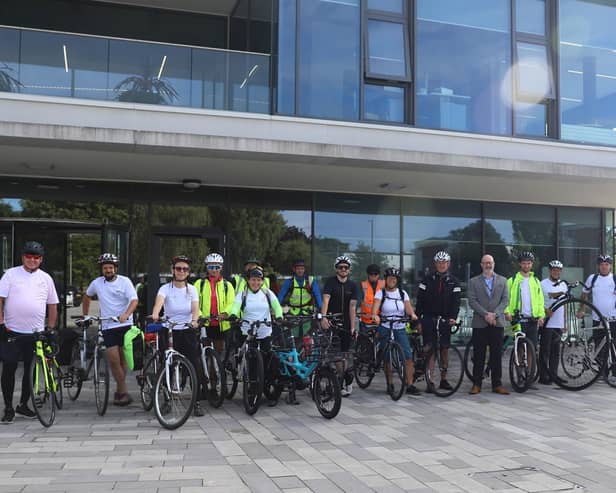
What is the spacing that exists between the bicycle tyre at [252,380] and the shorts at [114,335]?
149 cm

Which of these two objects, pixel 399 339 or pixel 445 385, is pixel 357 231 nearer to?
pixel 399 339

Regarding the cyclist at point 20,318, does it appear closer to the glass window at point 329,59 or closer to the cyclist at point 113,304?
the cyclist at point 113,304

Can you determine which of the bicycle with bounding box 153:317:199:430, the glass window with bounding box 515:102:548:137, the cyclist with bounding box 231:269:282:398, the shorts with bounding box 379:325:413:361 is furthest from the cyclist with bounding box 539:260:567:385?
the bicycle with bounding box 153:317:199:430

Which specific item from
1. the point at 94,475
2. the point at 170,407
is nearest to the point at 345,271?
the point at 170,407

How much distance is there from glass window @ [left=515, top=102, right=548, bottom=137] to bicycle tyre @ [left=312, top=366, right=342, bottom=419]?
689 centimetres

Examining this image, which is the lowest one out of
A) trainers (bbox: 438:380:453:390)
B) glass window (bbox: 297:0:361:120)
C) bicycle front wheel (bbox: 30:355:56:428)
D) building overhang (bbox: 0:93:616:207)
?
trainers (bbox: 438:380:453:390)

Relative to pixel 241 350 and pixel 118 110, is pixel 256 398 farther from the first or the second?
pixel 118 110

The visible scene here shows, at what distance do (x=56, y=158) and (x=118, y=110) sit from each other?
1.26m

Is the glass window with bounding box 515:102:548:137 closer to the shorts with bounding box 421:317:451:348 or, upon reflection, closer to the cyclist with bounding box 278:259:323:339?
the shorts with bounding box 421:317:451:348

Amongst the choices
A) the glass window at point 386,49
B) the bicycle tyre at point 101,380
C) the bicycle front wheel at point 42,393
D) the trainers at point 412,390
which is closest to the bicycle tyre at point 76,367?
the bicycle tyre at point 101,380

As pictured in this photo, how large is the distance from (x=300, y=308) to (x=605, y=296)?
4.48 meters

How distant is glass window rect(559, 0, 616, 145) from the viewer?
12.0 metres

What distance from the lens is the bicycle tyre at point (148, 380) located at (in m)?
6.92

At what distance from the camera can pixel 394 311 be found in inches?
326
